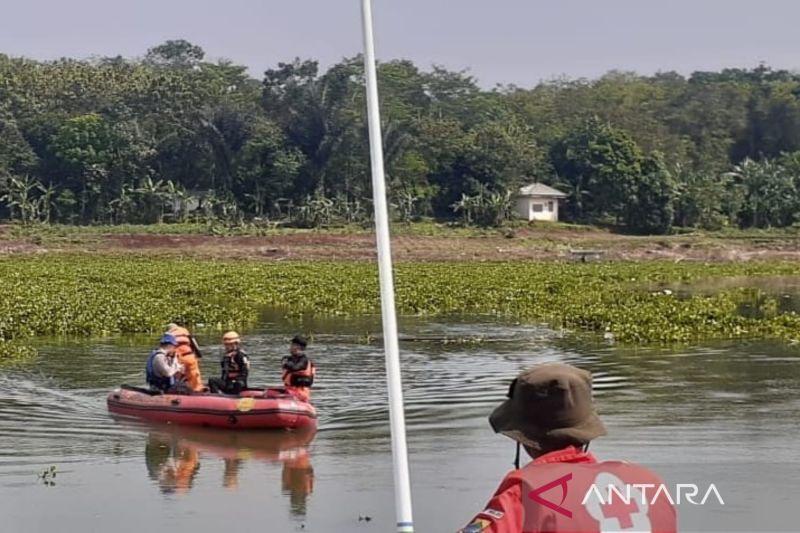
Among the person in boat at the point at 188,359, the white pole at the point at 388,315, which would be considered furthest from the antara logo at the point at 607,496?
the person in boat at the point at 188,359

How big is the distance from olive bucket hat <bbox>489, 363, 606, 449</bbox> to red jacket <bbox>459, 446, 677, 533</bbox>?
0.08 metres

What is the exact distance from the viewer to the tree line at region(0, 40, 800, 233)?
75.4 meters

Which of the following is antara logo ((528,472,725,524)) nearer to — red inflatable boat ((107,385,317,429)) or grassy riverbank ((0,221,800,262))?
red inflatable boat ((107,385,317,429))

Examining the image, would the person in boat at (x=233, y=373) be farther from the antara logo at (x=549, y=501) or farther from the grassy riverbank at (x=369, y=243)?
the grassy riverbank at (x=369, y=243)

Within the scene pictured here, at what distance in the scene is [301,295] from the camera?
37.1 m

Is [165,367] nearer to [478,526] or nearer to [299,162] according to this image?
[478,526]

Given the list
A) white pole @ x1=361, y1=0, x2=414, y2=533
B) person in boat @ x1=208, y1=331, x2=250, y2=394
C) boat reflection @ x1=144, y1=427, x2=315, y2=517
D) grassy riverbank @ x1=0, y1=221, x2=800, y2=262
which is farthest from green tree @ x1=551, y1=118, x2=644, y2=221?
white pole @ x1=361, y1=0, x2=414, y2=533

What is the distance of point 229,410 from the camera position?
51.3 ft

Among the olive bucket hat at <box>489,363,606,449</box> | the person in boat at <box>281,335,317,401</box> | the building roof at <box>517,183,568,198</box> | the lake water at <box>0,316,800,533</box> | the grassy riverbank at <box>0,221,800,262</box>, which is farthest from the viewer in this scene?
the building roof at <box>517,183,568,198</box>

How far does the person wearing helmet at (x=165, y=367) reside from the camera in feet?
55.5

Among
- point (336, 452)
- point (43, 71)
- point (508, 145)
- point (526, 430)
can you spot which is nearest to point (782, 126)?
point (508, 145)

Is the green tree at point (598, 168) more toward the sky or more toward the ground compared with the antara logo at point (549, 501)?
more toward the sky

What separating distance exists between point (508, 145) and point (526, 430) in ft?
247

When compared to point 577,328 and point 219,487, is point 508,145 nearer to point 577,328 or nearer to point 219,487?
point 577,328
